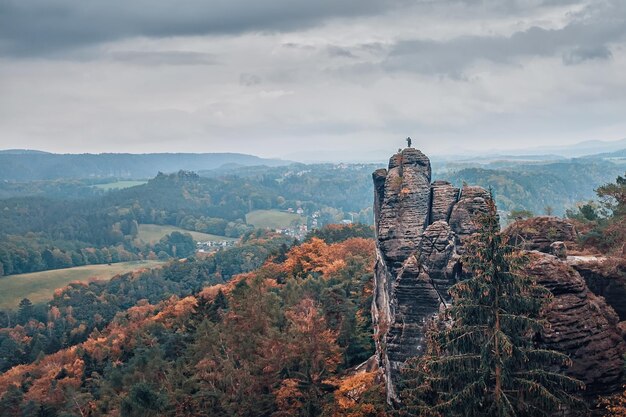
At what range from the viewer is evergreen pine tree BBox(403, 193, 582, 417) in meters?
24.2

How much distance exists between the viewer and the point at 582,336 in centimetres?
2616

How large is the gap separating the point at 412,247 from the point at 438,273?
5028mm

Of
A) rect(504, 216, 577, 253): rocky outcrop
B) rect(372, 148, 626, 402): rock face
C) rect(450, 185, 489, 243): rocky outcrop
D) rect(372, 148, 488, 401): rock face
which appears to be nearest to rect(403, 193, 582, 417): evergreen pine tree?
rect(372, 148, 626, 402): rock face

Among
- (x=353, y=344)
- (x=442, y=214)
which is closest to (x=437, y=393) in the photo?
(x=442, y=214)

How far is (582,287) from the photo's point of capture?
27703 millimetres

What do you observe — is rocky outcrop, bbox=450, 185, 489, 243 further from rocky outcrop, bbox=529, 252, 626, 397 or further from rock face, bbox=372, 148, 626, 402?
rocky outcrop, bbox=529, 252, 626, 397

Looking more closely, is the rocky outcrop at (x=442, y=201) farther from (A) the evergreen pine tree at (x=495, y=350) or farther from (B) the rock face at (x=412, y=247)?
(A) the evergreen pine tree at (x=495, y=350)

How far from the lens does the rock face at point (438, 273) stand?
26203mm

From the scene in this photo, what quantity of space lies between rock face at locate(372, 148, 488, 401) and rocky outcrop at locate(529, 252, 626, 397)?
5.77m

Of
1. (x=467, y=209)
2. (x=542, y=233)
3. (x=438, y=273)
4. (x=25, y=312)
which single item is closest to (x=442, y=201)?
(x=467, y=209)

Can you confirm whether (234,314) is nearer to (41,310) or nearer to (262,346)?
(262,346)

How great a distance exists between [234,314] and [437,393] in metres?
35.2

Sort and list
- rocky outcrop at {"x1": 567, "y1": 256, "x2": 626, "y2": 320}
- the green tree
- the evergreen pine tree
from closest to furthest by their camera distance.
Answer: the evergreen pine tree
rocky outcrop at {"x1": 567, "y1": 256, "x2": 626, "y2": 320}
the green tree

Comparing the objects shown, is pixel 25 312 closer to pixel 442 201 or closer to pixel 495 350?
pixel 442 201
